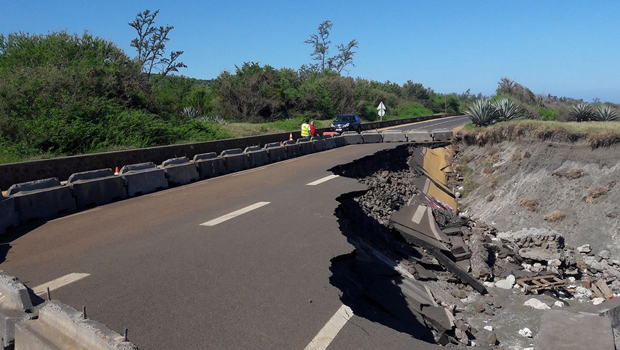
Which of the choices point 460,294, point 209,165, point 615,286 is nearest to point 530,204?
point 615,286

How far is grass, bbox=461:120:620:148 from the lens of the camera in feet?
61.6

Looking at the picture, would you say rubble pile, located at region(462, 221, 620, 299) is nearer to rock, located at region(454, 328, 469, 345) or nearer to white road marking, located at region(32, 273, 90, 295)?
rock, located at region(454, 328, 469, 345)

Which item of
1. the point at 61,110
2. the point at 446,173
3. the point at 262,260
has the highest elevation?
the point at 61,110

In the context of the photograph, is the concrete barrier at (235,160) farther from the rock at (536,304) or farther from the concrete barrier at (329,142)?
the rock at (536,304)

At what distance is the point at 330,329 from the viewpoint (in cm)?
515

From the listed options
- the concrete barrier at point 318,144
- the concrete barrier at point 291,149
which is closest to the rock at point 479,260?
the concrete barrier at point 291,149

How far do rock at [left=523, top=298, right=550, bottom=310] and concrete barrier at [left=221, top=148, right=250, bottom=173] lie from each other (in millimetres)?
10539

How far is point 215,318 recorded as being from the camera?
17.1 feet

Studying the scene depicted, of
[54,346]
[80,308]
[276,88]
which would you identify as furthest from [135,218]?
[276,88]

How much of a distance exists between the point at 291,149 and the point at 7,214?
15756 mm

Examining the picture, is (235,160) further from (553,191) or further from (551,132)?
(551,132)

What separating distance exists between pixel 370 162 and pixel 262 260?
15.1 m

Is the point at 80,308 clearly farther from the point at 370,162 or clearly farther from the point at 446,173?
the point at 446,173

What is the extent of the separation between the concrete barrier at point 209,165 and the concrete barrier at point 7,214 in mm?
6971
